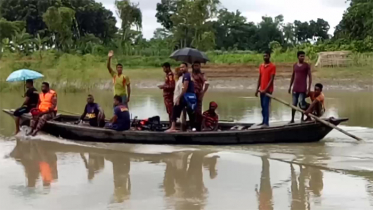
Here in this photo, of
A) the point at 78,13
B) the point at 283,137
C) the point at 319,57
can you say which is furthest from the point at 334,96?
the point at 78,13

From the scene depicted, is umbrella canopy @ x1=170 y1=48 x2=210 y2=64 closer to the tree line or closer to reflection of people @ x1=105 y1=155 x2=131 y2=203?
reflection of people @ x1=105 y1=155 x2=131 y2=203

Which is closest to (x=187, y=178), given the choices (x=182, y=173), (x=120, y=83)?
(x=182, y=173)

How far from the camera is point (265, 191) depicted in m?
7.93

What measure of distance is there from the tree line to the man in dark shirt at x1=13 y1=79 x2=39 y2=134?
1979cm

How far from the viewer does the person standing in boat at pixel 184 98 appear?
1145 cm

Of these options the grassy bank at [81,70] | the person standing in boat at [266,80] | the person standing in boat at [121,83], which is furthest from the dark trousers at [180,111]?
the grassy bank at [81,70]

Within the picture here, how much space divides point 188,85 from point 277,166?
280 centimetres

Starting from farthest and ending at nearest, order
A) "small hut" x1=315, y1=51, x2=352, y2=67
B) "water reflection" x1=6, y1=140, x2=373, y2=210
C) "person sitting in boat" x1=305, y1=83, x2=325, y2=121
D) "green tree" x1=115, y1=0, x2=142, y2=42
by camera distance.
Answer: "green tree" x1=115, y1=0, x2=142, y2=42 < "small hut" x1=315, y1=51, x2=352, y2=67 < "person sitting in boat" x1=305, y1=83, x2=325, y2=121 < "water reflection" x1=6, y1=140, x2=373, y2=210

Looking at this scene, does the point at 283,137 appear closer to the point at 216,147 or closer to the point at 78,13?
the point at 216,147

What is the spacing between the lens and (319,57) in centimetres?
3562

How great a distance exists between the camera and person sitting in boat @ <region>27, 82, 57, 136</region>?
1281cm

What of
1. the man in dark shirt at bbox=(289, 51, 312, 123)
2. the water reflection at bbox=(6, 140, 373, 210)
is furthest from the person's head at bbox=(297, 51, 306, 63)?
the water reflection at bbox=(6, 140, 373, 210)

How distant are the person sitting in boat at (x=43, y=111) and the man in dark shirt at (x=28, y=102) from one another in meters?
0.47

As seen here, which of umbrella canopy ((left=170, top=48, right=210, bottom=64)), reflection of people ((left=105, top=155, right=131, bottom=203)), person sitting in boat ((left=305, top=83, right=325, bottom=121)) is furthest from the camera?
umbrella canopy ((left=170, top=48, right=210, bottom=64))
